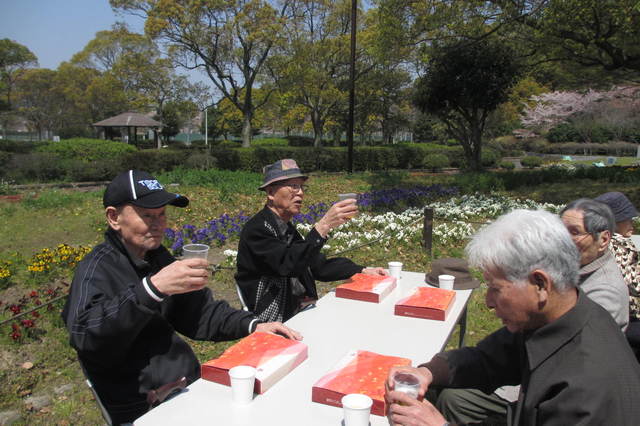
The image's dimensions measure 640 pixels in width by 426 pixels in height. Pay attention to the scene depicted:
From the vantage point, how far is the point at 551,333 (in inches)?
60.1

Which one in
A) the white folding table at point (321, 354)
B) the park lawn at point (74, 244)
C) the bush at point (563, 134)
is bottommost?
the park lawn at point (74, 244)

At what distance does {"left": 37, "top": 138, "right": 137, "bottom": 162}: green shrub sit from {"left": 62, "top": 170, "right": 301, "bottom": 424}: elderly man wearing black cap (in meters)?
16.2

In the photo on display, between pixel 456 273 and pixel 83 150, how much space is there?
677 inches

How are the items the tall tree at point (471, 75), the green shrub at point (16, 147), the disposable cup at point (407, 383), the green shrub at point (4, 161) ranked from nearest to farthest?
the disposable cup at point (407, 383)
the tall tree at point (471, 75)
the green shrub at point (4, 161)
the green shrub at point (16, 147)

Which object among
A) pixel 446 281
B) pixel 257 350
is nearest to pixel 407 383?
pixel 257 350

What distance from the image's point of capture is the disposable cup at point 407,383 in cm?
166

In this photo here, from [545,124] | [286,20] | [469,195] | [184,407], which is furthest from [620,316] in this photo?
Result: [545,124]

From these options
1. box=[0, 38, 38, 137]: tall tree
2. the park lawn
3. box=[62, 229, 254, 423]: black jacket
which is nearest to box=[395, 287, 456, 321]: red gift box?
box=[62, 229, 254, 423]: black jacket

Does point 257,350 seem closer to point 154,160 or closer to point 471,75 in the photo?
point 471,75

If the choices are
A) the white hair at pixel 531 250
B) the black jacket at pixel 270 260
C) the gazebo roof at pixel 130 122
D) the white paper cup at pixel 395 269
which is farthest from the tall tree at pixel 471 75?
the gazebo roof at pixel 130 122

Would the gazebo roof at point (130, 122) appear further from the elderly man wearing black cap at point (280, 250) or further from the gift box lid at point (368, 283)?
the gift box lid at point (368, 283)

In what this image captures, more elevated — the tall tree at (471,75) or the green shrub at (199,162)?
the tall tree at (471,75)

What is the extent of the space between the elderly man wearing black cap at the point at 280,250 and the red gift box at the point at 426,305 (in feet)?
1.96

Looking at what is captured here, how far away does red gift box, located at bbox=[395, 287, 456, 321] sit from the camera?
2.69m
